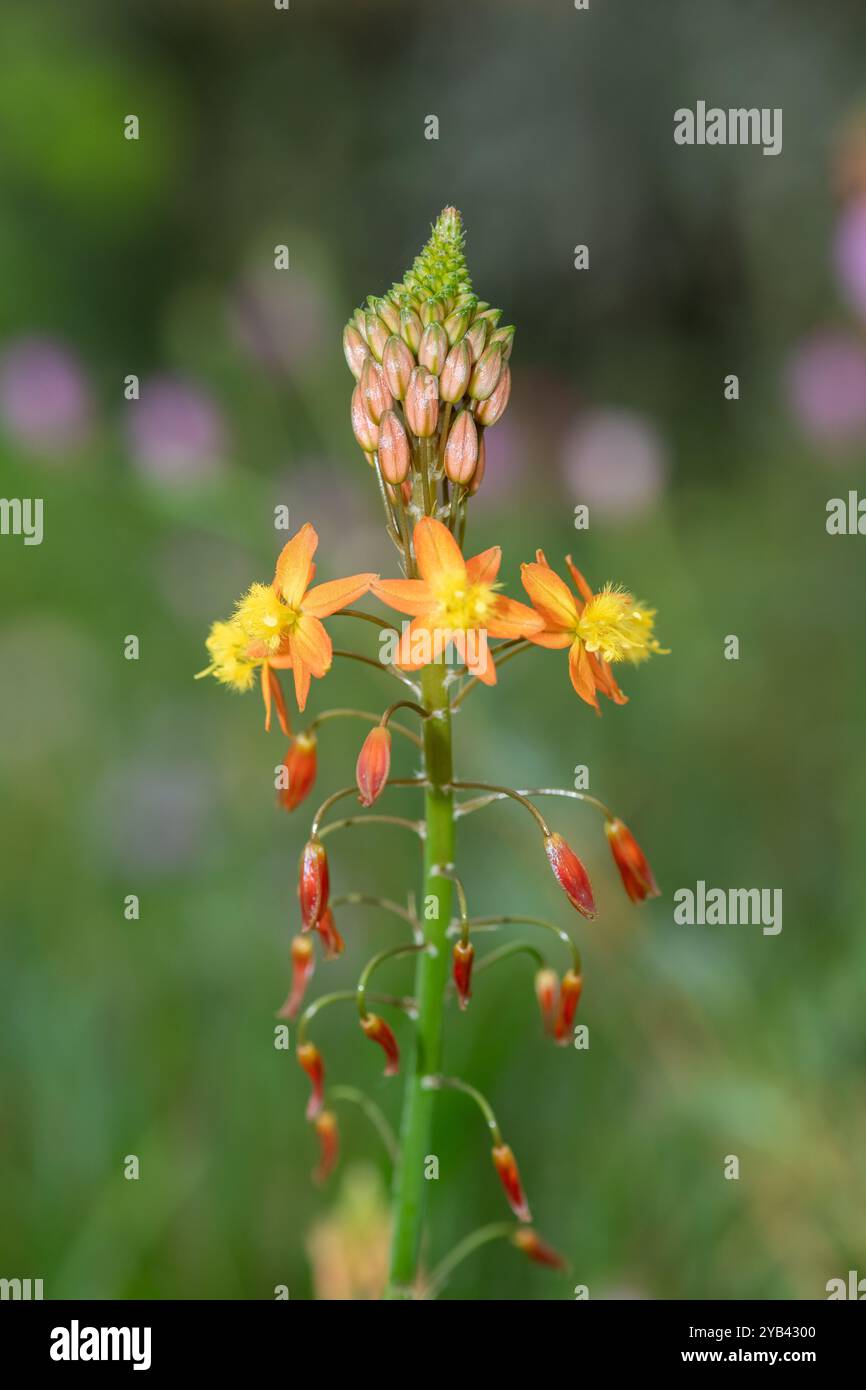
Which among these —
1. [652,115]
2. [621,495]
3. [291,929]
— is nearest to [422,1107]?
[291,929]

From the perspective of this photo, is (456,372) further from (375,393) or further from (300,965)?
(300,965)

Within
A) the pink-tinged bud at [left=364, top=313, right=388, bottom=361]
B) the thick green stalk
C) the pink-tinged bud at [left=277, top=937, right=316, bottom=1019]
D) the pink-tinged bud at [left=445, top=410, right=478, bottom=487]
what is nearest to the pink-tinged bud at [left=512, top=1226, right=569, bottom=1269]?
the thick green stalk

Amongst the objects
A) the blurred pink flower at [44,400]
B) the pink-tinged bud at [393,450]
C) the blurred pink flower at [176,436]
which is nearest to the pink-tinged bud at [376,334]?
the pink-tinged bud at [393,450]

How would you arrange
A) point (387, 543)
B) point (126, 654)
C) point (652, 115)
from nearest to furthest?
point (387, 543)
point (126, 654)
point (652, 115)

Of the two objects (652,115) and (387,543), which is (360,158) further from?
(387,543)

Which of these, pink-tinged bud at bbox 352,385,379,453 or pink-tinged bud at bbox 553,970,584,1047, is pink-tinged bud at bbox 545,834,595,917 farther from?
pink-tinged bud at bbox 352,385,379,453

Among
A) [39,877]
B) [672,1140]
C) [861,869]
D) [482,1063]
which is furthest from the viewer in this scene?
[39,877]
